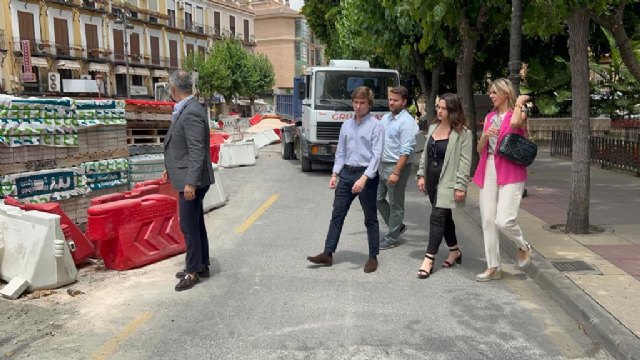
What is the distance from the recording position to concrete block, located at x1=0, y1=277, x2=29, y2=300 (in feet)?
16.8

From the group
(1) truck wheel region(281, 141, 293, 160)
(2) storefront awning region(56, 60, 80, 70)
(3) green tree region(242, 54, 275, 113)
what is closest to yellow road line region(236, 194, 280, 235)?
(1) truck wheel region(281, 141, 293, 160)

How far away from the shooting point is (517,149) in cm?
529

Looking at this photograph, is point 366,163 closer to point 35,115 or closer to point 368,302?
point 368,302

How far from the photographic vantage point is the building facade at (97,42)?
137 feet

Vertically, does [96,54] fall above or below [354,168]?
above

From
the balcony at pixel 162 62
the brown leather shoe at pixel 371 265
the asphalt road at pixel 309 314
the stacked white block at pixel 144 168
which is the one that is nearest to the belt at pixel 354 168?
the brown leather shoe at pixel 371 265

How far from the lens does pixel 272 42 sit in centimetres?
8081

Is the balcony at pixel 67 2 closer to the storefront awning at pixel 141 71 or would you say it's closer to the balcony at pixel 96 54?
the balcony at pixel 96 54

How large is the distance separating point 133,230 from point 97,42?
47897 mm

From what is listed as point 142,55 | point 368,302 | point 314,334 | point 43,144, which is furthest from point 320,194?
point 142,55

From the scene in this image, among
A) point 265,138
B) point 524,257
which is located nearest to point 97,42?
point 265,138

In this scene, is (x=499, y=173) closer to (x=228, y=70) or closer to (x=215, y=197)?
(x=215, y=197)

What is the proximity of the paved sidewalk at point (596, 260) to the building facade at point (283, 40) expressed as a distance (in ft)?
235

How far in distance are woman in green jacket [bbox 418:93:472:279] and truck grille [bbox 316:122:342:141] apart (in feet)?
25.0
